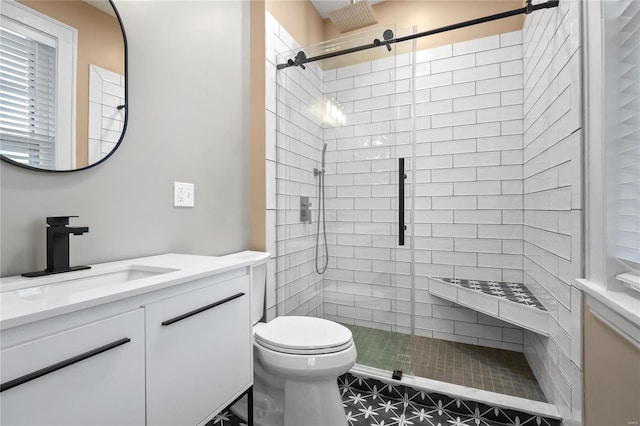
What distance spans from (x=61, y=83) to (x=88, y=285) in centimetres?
70

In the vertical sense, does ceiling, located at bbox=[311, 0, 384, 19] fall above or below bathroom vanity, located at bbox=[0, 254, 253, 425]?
above

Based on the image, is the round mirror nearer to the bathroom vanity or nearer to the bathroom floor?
the bathroom vanity

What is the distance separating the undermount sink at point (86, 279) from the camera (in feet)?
2.87

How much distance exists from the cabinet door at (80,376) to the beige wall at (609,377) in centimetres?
144

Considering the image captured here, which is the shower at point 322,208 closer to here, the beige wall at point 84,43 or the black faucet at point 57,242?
the beige wall at point 84,43

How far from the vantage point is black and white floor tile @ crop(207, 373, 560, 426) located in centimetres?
157

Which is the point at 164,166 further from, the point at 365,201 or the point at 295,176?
Result: the point at 365,201

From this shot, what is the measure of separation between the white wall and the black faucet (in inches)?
2.9

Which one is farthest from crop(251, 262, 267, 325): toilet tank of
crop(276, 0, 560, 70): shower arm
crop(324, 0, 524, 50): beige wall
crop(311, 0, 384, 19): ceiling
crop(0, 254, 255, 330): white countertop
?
crop(311, 0, 384, 19): ceiling

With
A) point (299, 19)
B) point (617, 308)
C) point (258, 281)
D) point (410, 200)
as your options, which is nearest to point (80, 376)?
point (258, 281)

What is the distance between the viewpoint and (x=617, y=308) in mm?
964

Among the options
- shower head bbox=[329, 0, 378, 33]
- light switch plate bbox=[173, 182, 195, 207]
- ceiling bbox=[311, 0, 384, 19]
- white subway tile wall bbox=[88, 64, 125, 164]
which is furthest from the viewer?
ceiling bbox=[311, 0, 384, 19]

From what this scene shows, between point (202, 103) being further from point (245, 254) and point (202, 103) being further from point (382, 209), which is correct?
point (382, 209)

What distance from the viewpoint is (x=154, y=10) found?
1403 millimetres
